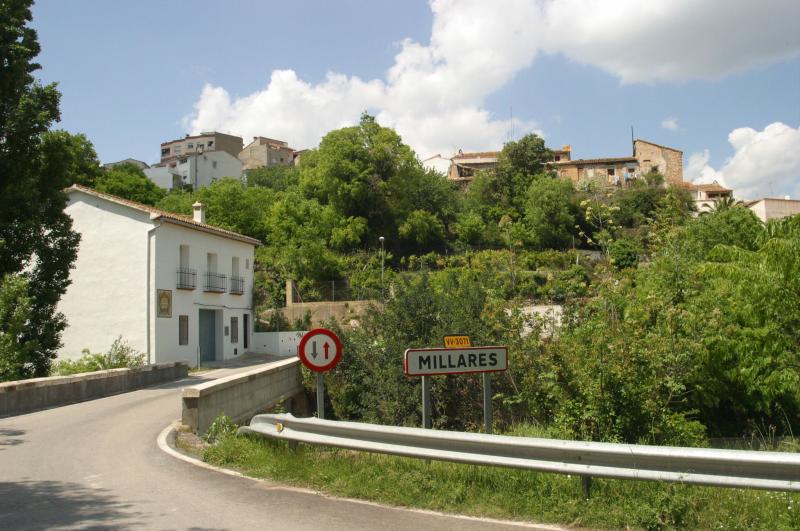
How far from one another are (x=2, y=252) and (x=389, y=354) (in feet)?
39.9

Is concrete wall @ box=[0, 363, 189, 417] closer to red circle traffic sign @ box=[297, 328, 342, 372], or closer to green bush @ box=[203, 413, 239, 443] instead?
green bush @ box=[203, 413, 239, 443]

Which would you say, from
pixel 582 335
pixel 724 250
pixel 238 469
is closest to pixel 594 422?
pixel 582 335

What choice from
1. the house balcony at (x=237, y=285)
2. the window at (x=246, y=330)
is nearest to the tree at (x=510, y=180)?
the window at (x=246, y=330)

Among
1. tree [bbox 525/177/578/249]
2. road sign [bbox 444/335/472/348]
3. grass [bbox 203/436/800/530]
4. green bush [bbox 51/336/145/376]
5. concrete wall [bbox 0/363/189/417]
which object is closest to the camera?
grass [bbox 203/436/800/530]

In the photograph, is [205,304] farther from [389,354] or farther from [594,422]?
[594,422]

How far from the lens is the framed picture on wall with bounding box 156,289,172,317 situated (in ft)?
102

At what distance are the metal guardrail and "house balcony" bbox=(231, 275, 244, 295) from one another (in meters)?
32.0

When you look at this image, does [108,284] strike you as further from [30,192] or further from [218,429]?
[218,429]

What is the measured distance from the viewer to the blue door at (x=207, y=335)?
3588 cm

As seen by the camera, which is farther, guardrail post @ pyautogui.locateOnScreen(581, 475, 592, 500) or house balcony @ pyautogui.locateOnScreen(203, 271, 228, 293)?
house balcony @ pyautogui.locateOnScreen(203, 271, 228, 293)

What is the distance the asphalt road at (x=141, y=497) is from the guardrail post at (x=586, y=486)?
31.8 inches

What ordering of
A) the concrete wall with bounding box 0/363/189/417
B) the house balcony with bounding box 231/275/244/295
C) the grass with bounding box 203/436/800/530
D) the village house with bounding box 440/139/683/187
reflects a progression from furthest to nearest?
the village house with bounding box 440/139/683/187 < the house balcony with bounding box 231/275/244/295 < the concrete wall with bounding box 0/363/189/417 < the grass with bounding box 203/436/800/530

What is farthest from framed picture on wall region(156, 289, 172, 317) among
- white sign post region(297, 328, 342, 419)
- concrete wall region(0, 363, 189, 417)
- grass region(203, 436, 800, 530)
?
grass region(203, 436, 800, 530)

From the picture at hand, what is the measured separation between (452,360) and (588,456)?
2693 mm
